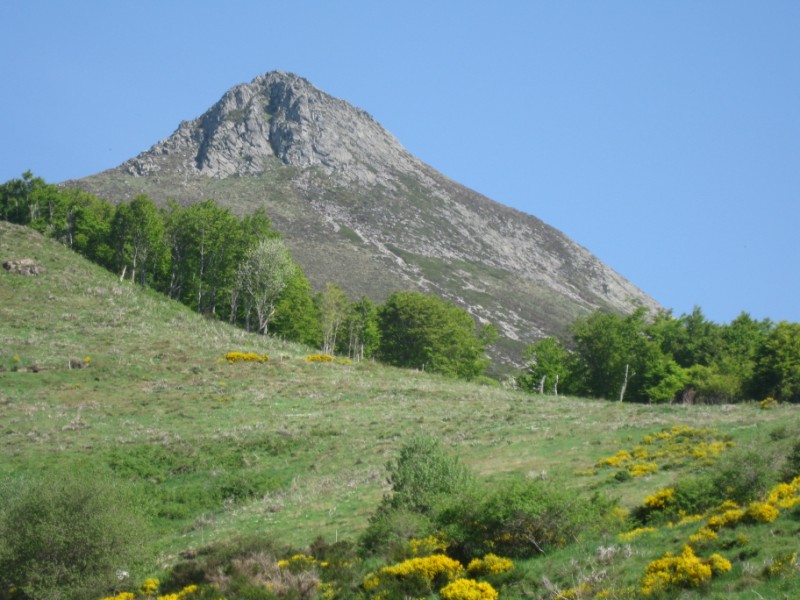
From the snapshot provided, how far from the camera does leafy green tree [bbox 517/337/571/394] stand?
95.9 meters

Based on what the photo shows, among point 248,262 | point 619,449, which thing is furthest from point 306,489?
point 248,262

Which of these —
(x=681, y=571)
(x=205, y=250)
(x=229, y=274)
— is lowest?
(x=681, y=571)

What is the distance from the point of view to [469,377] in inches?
3991

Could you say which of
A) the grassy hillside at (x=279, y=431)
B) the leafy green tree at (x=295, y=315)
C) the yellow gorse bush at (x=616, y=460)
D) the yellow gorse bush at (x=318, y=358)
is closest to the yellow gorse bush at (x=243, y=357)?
the grassy hillside at (x=279, y=431)

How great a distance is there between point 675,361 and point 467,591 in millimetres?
77221

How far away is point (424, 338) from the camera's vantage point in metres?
94.9

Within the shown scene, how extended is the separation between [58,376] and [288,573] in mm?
38373

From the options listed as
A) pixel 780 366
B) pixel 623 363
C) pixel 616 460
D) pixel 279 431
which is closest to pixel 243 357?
pixel 279 431

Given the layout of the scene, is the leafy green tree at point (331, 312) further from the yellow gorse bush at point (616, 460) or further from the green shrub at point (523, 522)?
the green shrub at point (523, 522)

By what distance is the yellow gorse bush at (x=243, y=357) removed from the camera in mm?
64188

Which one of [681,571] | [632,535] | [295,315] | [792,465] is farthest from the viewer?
[295,315]

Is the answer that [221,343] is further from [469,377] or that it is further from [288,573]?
[288,573]

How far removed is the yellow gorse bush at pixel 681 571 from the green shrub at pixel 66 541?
62.8 feet

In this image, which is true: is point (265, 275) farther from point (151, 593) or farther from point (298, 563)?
point (298, 563)
